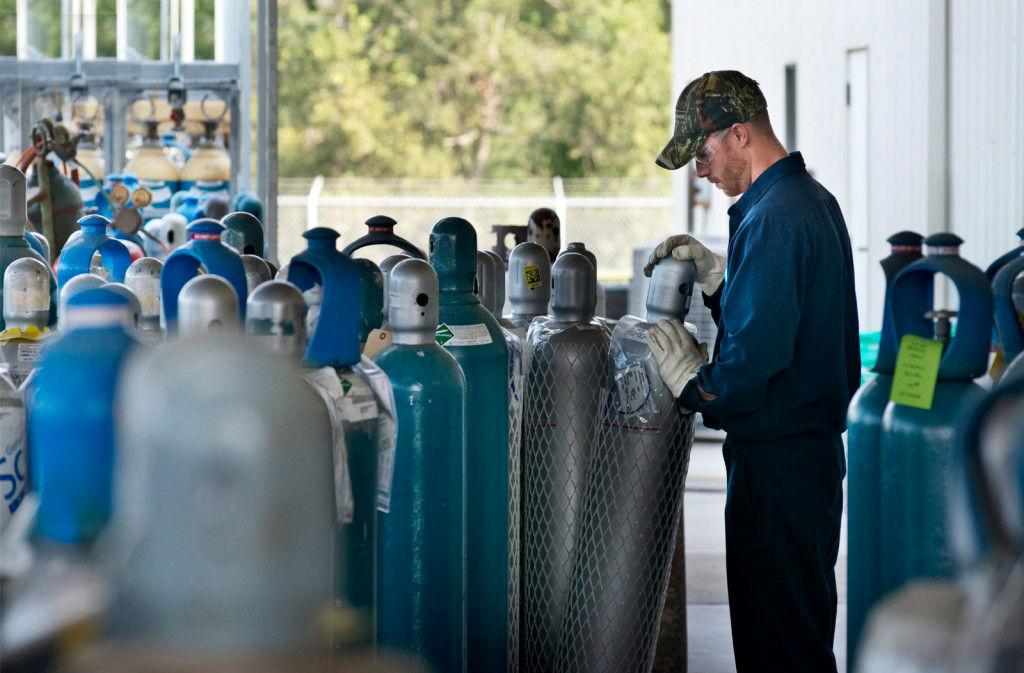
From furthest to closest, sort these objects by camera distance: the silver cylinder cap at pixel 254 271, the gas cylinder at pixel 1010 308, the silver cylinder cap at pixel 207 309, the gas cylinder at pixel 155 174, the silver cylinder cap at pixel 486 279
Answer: the gas cylinder at pixel 155 174, the silver cylinder cap at pixel 486 279, the silver cylinder cap at pixel 254 271, the gas cylinder at pixel 1010 308, the silver cylinder cap at pixel 207 309

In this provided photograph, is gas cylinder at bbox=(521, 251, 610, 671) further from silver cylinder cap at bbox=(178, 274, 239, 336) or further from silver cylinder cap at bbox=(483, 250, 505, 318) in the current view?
silver cylinder cap at bbox=(178, 274, 239, 336)

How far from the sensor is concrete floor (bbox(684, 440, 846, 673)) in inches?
171

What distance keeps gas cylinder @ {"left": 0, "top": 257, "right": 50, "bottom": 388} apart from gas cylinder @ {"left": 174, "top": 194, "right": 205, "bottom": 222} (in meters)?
2.51

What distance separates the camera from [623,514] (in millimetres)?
2869

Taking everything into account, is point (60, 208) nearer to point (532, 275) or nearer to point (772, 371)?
point (532, 275)

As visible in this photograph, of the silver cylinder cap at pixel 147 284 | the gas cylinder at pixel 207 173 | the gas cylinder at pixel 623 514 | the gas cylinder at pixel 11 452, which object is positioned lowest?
the gas cylinder at pixel 623 514

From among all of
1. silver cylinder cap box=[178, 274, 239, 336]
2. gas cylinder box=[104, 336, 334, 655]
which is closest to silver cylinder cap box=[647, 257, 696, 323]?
silver cylinder cap box=[178, 274, 239, 336]

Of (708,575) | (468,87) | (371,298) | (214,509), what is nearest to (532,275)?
(371,298)

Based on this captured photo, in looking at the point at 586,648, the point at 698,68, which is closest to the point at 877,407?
the point at 586,648

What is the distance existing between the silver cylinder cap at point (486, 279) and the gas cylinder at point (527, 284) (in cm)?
5

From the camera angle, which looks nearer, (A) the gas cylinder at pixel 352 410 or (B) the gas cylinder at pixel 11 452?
(B) the gas cylinder at pixel 11 452

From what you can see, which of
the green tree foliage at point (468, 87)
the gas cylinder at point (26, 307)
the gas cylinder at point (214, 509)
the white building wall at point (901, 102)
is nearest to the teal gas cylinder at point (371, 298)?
the gas cylinder at point (26, 307)

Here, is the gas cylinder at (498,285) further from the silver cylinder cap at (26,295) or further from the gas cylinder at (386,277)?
the silver cylinder cap at (26,295)

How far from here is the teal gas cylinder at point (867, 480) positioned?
2.04 metres
